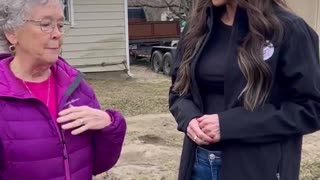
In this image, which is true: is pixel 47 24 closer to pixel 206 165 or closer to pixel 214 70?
pixel 214 70

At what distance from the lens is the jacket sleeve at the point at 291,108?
235 centimetres

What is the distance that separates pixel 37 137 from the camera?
84.0 inches

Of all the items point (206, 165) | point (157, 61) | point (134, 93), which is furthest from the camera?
point (157, 61)

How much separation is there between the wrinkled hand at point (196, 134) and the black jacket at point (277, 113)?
0.23 ft

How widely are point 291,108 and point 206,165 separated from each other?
0.45 meters

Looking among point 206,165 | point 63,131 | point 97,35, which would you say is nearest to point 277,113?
point 206,165

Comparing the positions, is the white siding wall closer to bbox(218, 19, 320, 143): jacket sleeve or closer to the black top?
the black top

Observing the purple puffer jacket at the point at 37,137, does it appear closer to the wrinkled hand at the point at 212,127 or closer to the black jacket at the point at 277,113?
the wrinkled hand at the point at 212,127

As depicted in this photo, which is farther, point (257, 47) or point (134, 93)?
point (134, 93)

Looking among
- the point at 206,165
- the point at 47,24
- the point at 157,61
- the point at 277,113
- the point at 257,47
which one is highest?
the point at 47,24

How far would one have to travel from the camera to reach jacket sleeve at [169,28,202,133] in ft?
8.34

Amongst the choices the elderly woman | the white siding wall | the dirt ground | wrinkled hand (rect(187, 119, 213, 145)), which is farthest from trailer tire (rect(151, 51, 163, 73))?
the elderly woman

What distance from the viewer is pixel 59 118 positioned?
7.10ft

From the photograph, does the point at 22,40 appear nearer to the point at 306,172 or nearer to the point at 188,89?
the point at 188,89
